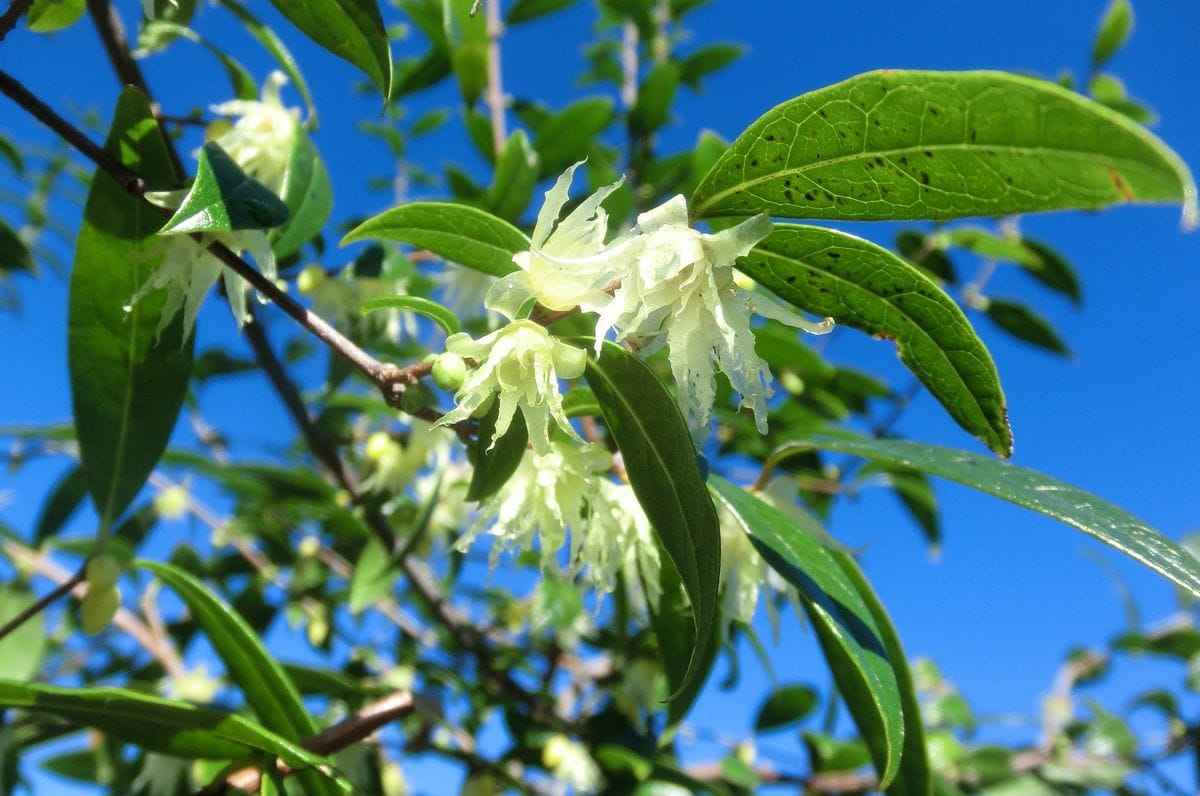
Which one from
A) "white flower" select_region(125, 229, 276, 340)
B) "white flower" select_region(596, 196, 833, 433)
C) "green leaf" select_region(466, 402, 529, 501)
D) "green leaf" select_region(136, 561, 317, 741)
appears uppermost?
"white flower" select_region(125, 229, 276, 340)

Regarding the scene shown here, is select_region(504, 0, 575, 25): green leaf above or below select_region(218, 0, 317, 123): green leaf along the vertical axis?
above

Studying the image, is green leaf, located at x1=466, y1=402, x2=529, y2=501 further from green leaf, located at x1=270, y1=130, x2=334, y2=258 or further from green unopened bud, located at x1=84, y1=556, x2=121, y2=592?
green unopened bud, located at x1=84, y1=556, x2=121, y2=592

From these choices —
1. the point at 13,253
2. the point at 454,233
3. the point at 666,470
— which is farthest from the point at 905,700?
the point at 13,253

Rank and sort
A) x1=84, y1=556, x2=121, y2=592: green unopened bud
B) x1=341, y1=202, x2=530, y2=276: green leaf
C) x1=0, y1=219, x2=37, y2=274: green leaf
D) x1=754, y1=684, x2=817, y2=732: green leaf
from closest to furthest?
x1=341, y1=202, x2=530, y2=276: green leaf, x1=84, y1=556, x2=121, y2=592: green unopened bud, x1=0, y1=219, x2=37, y2=274: green leaf, x1=754, y1=684, x2=817, y2=732: green leaf

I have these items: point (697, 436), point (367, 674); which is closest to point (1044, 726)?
point (367, 674)

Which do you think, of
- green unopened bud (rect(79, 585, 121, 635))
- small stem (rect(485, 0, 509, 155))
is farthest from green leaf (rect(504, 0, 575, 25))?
green unopened bud (rect(79, 585, 121, 635))

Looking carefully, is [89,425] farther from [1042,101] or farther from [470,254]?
[1042,101]
